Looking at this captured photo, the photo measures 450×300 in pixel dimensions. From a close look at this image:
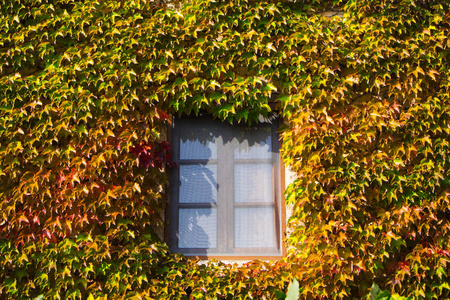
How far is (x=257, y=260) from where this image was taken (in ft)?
11.5

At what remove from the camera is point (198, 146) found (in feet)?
A: 12.6

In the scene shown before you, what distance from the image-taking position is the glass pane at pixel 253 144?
3.81 meters

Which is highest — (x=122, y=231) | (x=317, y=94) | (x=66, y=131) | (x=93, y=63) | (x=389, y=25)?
(x=389, y=25)

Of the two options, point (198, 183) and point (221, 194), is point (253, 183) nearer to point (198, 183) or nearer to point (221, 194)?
point (221, 194)

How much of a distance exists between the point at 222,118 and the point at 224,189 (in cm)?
61

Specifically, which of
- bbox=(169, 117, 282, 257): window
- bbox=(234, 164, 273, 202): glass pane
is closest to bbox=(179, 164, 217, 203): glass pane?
bbox=(169, 117, 282, 257): window

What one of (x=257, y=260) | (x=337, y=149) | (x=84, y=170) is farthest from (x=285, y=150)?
(x=84, y=170)

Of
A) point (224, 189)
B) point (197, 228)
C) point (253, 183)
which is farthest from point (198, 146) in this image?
point (197, 228)

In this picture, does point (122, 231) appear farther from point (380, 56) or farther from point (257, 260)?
point (380, 56)

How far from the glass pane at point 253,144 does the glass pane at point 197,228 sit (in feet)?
1.83

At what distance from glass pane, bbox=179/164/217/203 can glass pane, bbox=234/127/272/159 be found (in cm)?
28

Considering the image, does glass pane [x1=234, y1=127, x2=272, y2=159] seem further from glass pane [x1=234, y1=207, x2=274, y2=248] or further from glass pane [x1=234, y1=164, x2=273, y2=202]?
glass pane [x1=234, y1=207, x2=274, y2=248]

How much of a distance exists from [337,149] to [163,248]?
1613 millimetres

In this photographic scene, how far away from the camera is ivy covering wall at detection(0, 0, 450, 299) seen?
341 cm
